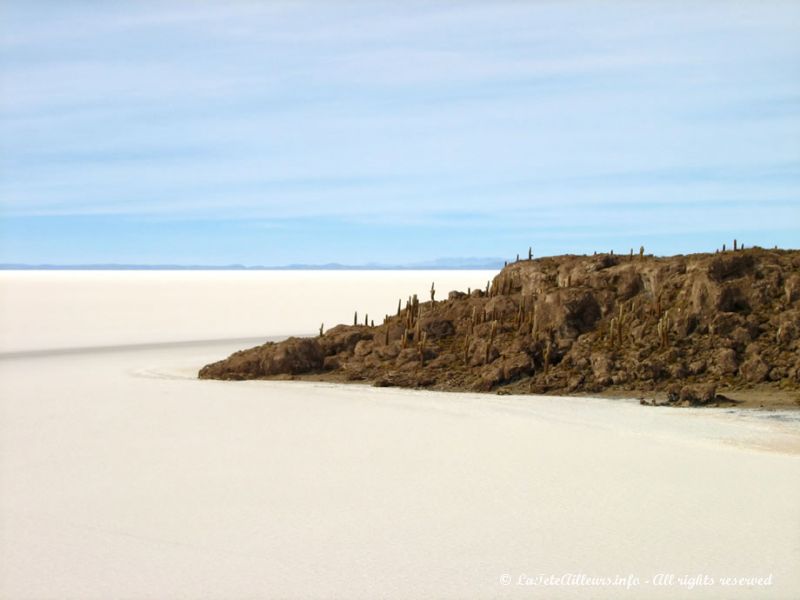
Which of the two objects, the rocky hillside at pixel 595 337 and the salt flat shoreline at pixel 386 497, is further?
the rocky hillside at pixel 595 337

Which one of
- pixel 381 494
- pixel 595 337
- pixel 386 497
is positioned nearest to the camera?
pixel 386 497

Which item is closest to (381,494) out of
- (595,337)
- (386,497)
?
(386,497)

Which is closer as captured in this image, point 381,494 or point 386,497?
point 386,497

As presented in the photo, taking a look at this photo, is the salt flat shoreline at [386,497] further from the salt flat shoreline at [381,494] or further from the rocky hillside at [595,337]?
the rocky hillside at [595,337]

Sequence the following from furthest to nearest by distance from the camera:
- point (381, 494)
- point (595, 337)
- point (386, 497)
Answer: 1. point (595, 337)
2. point (381, 494)
3. point (386, 497)

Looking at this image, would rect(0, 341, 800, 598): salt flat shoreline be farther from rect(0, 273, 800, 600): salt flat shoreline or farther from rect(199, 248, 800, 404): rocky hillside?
rect(199, 248, 800, 404): rocky hillside

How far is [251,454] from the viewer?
11.8m

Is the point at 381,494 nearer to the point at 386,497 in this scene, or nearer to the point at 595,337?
the point at 386,497

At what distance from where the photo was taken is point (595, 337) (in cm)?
1864

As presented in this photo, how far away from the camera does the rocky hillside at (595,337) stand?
56.8 feet

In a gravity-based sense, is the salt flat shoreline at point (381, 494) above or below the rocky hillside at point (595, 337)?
below

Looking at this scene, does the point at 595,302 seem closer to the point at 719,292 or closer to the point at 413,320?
the point at 719,292

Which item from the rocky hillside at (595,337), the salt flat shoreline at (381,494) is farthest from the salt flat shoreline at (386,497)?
the rocky hillside at (595,337)

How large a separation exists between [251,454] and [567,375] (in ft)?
24.7
